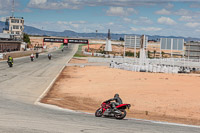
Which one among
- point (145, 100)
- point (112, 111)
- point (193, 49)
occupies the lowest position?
point (145, 100)

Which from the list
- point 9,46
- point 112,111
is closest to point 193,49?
point 112,111

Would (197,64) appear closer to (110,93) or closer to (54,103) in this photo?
(110,93)

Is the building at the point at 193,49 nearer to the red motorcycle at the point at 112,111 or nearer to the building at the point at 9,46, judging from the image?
the red motorcycle at the point at 112,111

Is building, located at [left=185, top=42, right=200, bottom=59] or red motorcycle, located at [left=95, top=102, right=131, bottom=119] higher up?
building, located at [left=185, top=42, right=200, bottom=59]

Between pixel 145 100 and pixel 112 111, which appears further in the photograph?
pixel 145 100

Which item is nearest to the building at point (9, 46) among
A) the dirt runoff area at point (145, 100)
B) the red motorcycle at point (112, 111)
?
the dirt runoff area at point (145, 100)

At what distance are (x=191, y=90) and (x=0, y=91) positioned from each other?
13806mm

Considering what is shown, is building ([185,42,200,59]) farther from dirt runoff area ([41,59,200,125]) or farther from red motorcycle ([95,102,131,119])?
red motorcycle ([95,102,131,119])

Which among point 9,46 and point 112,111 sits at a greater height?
point 9,46

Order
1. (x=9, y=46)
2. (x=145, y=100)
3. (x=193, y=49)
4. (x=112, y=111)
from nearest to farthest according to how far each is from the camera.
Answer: (x=112, y=111)
(x=145, y=100)
(x=193, y=49)
(x=9, y=46)

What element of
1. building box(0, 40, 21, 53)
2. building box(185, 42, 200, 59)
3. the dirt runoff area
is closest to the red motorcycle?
the dirt runoff area

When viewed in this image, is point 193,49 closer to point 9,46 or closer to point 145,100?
point 145,100

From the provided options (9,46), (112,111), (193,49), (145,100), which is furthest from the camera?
(9,46)

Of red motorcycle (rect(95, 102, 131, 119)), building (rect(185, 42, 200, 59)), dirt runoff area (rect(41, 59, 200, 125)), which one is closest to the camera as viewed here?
red motorcycle (rect(95, 102, 131, 119))
